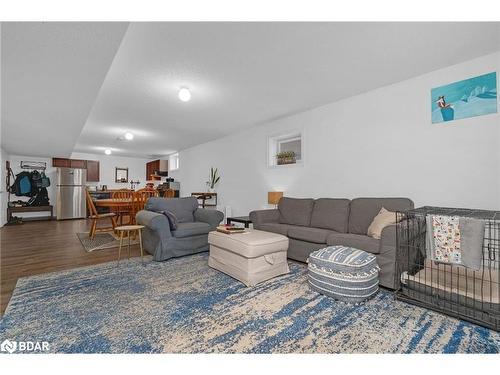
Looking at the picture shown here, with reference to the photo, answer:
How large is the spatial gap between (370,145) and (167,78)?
2.97 metres

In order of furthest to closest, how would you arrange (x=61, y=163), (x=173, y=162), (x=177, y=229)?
(x=173, y=162) < (x=61, y=163) < (x=177, y=229)

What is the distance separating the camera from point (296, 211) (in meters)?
3.69

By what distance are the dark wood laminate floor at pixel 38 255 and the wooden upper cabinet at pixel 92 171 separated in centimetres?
386

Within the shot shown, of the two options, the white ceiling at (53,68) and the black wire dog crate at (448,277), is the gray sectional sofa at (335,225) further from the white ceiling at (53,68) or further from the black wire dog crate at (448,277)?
the white ceiling at (53,68)

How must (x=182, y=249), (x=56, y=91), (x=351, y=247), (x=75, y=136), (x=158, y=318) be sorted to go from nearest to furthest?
(x=158, y=318) < (x=351, y=247) < (x=56, y=91) < (x=182, y=249) < (x=75, y=136)

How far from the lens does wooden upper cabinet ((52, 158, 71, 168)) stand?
7713mm

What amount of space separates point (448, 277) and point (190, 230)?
9.84 ft

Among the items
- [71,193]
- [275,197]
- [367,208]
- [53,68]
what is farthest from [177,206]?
[71,193]

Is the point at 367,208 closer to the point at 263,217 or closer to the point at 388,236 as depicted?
Result: the point at 388,236

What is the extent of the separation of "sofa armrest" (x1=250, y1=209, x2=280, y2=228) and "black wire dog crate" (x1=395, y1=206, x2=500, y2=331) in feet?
6.03

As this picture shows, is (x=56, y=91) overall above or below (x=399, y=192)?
above

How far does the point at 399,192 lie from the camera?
3043 millimetres
